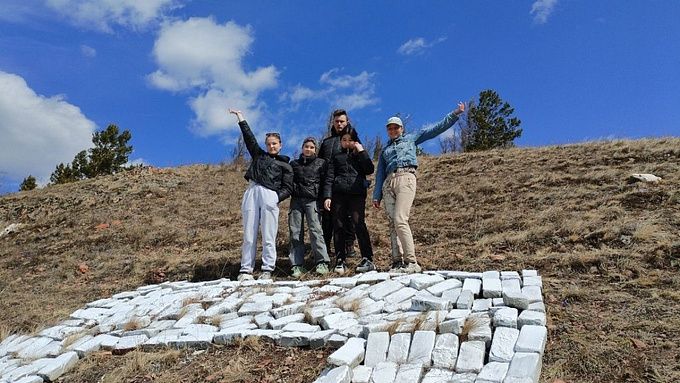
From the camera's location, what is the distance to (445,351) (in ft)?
10.9

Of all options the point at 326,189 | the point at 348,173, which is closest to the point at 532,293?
the point at 348,173

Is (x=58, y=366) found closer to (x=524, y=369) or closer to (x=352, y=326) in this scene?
(x=352, y=326)

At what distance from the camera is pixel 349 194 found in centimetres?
572

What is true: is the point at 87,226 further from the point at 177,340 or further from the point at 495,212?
the point at 495,212

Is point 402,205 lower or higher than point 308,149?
lower

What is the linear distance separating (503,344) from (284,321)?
1872 millimetres

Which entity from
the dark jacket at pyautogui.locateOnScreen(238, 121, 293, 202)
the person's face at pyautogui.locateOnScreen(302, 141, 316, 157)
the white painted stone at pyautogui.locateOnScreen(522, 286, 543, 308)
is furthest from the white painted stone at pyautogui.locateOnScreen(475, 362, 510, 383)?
the person's face at pyautogui.locateOnScreen(302, 141, 316, 157)

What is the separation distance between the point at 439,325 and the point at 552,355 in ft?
2.78

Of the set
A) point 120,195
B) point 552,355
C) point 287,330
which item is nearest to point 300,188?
point 287,330

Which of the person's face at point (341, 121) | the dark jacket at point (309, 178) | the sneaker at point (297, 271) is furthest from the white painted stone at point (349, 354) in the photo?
the person's face at point (341, 121)

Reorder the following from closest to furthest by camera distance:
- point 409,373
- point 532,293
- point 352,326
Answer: point 409,373 < point 352,326 < point 532,293

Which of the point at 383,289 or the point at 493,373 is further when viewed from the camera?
the point at 383,289

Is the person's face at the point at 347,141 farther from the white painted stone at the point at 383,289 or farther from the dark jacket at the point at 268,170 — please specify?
the white painted stone at the point at 383,289

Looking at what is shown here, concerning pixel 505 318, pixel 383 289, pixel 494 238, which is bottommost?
pixel 505 318
